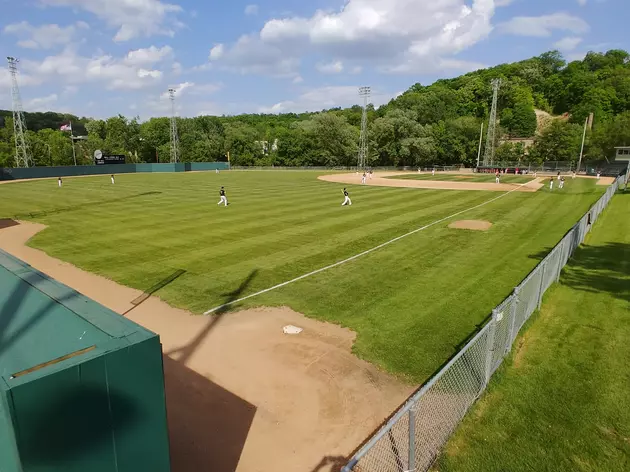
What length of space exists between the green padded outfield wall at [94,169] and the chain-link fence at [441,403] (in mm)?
77612

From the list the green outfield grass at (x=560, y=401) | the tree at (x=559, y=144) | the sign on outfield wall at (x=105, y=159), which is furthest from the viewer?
the tree at (x=559, y=144)

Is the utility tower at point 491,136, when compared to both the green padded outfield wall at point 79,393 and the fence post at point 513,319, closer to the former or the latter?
the fence post at point 513,319

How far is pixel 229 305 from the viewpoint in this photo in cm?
1116

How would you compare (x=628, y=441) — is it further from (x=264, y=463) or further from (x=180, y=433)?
(x=180, y=433)

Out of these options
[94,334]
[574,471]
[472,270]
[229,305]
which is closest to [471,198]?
[472,270]

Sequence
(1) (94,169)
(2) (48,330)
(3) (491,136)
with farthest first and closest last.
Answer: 1. (3) (491,136)
2. (1) (94,169)
3. (2) (48,330)

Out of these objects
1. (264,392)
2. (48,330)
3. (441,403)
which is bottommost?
(264,392)

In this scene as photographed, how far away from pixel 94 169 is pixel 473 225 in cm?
7527

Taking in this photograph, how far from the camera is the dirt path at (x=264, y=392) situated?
577 centimetres

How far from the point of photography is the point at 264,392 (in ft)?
23.6

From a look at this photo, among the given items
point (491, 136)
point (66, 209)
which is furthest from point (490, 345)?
point (491, 136)

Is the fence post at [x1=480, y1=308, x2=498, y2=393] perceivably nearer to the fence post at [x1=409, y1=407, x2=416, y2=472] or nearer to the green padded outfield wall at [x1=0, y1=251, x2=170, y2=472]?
the fence post at [x1=409, y1=407, x2=416, y2=472]

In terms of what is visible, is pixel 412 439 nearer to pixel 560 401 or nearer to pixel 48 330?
pixel 560 401

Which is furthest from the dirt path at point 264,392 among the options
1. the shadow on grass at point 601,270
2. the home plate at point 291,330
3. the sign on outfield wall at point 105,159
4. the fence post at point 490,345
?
the sign on outfield wall at point 105,159
